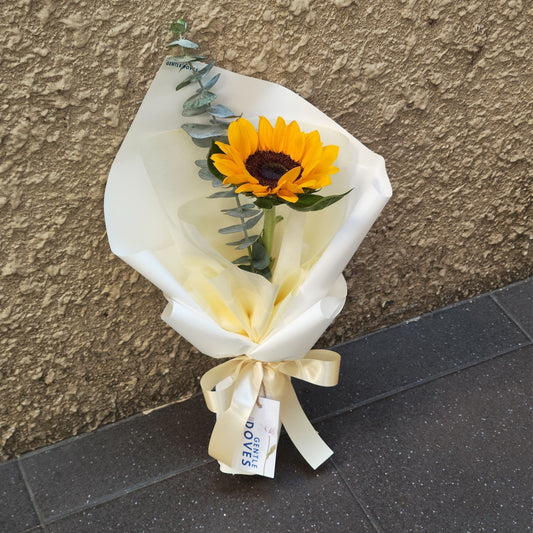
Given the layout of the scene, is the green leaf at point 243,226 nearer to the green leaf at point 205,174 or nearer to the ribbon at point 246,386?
the green leaf at point 205,174

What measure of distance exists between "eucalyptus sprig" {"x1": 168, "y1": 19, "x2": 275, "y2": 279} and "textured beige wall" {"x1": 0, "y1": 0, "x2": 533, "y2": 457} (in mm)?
85

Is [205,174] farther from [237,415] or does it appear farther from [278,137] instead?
[237,415]

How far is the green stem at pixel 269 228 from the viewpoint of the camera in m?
1.19

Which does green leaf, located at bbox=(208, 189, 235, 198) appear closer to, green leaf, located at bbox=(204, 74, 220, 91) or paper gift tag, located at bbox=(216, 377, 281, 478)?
green leaf, located at bbox=(204, 74, 220, 91)

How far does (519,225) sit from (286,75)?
2.83ft

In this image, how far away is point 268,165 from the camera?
1090 mm

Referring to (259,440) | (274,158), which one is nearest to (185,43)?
(274,158)

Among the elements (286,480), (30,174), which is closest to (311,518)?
(286,480)

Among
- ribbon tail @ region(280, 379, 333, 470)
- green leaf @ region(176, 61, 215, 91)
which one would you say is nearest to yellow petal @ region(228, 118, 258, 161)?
green leaf @ region(176, 61, 215, 91)

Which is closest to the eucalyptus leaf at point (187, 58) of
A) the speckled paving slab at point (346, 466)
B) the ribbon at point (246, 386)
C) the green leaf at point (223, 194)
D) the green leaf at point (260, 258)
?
the green leaf at point (223, 194)

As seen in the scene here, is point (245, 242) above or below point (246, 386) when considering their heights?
above

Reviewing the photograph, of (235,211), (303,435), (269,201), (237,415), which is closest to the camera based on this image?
(269,201)

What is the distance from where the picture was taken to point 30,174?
1.20 m

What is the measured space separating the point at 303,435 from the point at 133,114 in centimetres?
75
